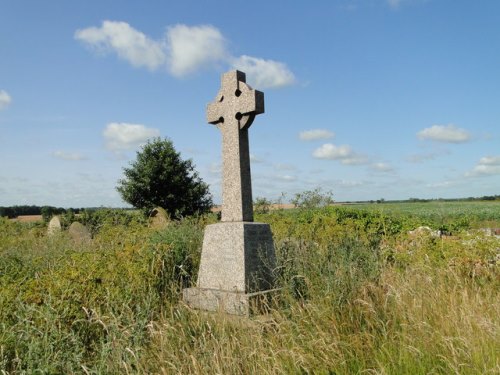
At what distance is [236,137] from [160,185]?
17.8 metres

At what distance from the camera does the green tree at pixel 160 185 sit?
2245cm

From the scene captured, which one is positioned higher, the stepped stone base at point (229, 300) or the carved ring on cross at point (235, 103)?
the carved ring on cross at point (235, 103)

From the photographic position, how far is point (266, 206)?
723 inches

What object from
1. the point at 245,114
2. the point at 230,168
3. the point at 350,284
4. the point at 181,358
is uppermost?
the point at 245,114

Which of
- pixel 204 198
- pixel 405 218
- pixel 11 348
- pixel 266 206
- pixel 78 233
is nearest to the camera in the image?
pixel 11 348

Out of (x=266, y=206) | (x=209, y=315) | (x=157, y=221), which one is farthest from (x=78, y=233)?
(x=209, y=315)

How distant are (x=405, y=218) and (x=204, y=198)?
1464 centimetres

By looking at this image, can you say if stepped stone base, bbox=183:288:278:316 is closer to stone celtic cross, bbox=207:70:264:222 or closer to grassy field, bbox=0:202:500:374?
grassy field, bbox=0:202:500:374

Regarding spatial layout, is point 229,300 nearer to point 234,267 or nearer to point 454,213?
point 234,267

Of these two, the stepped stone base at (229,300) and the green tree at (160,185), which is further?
the green tree at (160,185)

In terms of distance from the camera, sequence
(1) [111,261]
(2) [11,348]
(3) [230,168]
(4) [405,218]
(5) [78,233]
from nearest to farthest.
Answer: (2) [11,348] → (1) [111,261] → (3) [230,168] → (4) [405,218] → (5) [78,233]

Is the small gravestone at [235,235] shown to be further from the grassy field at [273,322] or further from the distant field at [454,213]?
the distant field at [454,213]

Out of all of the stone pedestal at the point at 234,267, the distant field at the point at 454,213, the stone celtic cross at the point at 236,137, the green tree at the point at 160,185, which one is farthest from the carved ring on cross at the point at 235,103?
the green tree at the point at 160,185

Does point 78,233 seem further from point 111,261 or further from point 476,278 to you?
point 476,278
